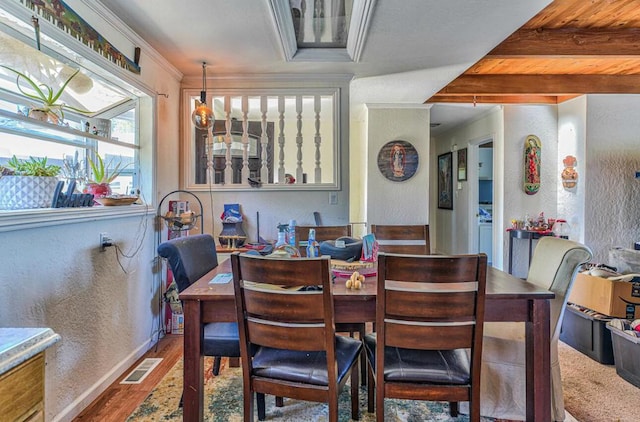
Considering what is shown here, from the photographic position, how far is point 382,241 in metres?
2.81

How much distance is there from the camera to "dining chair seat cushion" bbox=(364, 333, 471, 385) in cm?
136

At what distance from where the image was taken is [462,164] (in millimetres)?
5449

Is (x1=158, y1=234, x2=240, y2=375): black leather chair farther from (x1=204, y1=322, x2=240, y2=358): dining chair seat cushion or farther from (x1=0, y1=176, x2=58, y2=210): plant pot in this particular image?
(x1=0, y1=176, x2=58, y2=210): plant pot

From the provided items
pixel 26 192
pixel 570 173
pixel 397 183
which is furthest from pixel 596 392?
pixel 26 192

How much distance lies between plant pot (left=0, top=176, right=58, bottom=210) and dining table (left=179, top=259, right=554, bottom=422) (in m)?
0.86

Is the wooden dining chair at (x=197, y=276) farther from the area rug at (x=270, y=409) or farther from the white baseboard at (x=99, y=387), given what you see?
the white baseboard at (x=99, y=387)

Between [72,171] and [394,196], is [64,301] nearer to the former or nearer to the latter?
[72,171]

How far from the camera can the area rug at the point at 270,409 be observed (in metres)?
1.79

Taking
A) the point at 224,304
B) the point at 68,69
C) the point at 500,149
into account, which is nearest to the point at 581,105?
the point at 500,149

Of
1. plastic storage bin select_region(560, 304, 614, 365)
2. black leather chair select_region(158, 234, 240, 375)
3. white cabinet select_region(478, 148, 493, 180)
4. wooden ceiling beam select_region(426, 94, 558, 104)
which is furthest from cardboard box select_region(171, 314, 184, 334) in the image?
white cabinet select_region(478, 148, 493, 180)

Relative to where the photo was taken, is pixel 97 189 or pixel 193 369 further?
pixel 97 189

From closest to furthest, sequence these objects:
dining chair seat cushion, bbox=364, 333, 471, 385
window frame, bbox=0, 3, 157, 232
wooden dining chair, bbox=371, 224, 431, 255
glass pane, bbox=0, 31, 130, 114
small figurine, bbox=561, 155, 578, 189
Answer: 1. dining chair seat cushion, bbox=364, 333, 471, 385
2. window frame, bbox=0, 3, 157, 232
3. glass pane, bbox=0, 31, 130, 114
4. wooden dining chair, bbox=371, 224, 431, 255
5. small figurine, bbox=561, 155, 578, 189

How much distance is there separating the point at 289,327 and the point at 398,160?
11.0 ft

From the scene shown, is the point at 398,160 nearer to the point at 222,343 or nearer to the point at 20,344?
the point at 222,343
